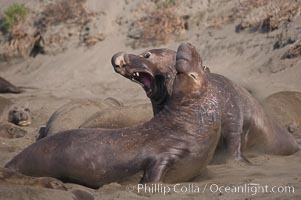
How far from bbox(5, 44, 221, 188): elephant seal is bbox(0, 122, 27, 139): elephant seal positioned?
4.02 metres

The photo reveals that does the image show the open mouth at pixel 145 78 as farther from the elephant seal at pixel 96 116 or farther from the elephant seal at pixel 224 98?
the elephant seal at pixel 96 116

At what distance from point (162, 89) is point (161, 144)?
3.83 feet

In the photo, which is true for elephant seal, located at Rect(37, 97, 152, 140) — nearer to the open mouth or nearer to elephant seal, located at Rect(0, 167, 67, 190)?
the open mouth

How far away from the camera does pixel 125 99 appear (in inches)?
545

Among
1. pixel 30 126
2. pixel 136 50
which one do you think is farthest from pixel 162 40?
pixel 30 126

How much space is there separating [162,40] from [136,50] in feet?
1.99

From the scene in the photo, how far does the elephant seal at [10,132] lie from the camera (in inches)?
428

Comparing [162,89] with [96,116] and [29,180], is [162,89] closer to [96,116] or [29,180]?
[96,116]

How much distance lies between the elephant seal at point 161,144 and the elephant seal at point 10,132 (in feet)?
13.2

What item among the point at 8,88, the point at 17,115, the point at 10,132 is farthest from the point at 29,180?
the point at 8,88

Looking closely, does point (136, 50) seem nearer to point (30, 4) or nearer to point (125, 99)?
point (125, 99)

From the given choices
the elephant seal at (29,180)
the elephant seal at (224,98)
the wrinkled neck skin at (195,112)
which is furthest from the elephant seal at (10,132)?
the elephant seal at (29,180)

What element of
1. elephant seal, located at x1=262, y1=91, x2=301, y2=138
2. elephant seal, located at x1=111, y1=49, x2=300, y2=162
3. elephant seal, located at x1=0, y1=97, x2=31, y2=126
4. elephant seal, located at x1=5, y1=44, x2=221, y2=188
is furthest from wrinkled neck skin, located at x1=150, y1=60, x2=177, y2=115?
elephant seal, located at x1=0, y1=97, x2=31, y2=126

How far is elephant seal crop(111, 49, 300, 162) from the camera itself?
25.0 feet
